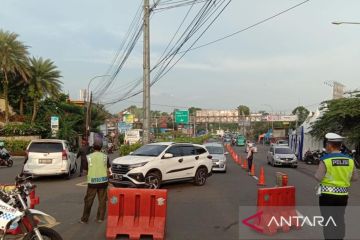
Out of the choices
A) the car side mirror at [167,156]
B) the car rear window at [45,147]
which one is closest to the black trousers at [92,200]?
the car side mirror at [167,156]

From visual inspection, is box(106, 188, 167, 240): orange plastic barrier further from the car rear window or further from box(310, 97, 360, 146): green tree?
box(310, 97, 360, 146): green tree

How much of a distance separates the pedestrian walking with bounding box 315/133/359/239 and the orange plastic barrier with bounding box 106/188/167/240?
9.40 feet

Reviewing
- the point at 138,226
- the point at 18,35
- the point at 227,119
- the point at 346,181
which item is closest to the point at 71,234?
the point at 138,226

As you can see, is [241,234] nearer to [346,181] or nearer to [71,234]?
[346,181]

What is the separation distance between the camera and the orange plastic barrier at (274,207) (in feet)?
27.6

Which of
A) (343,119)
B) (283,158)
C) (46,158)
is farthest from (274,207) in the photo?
(343,119)

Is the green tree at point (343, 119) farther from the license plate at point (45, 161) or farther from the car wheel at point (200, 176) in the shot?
the license plate at point (45, 161)

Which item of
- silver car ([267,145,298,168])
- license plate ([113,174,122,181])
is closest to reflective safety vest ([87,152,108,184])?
license plate ([113,174,122,181])

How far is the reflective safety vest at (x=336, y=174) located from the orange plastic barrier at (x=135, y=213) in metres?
2.92

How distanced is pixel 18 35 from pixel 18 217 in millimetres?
45778

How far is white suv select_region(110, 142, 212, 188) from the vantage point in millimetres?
14898

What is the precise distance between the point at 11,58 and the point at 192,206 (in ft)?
131

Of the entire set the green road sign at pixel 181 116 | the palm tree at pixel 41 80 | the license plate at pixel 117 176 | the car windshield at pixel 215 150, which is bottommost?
the license plate at pixel 117 176

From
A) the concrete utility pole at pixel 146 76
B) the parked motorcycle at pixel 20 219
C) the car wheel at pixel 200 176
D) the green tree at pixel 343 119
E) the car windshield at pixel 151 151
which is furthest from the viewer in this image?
the green tree at pixel 343 119
